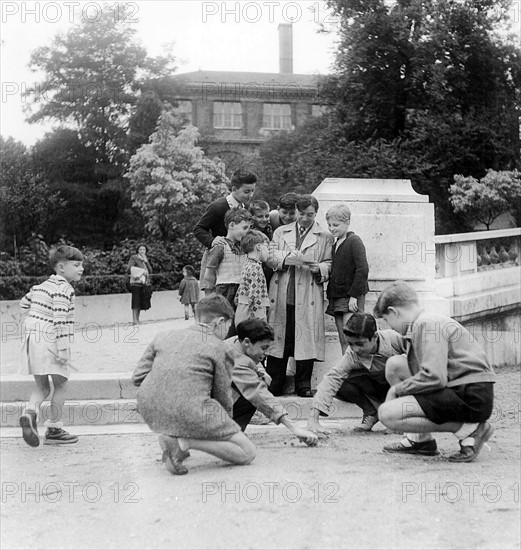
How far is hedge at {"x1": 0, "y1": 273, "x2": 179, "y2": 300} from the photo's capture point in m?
20.6

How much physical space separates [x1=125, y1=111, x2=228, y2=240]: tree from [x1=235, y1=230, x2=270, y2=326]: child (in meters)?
26.8

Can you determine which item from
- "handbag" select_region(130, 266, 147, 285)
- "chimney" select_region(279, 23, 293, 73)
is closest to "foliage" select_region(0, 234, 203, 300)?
"handbag" select_region(130, 266, 147, 285)

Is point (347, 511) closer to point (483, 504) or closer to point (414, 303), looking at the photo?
point (483, 504)

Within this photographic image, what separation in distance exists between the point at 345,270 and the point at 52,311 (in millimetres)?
2462

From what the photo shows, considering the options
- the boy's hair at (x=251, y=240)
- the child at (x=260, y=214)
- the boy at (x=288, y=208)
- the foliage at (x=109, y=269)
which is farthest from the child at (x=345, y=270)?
the foliage at (x=109, y=269)

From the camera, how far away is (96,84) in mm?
39312

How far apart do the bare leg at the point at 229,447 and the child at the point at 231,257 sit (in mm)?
1932

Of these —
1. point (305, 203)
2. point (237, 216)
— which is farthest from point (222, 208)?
point (305, 203)

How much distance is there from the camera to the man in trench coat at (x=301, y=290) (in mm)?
7156

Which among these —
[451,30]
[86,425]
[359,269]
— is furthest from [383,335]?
[451,30]

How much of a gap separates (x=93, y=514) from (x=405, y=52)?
28806mm

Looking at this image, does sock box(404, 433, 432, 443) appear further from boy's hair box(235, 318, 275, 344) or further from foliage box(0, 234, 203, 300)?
foliage box(0, 234, 203, 300)

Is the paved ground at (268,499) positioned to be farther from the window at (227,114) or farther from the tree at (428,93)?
the window at (227,114)

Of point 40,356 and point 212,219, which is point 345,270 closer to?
point 212,219
